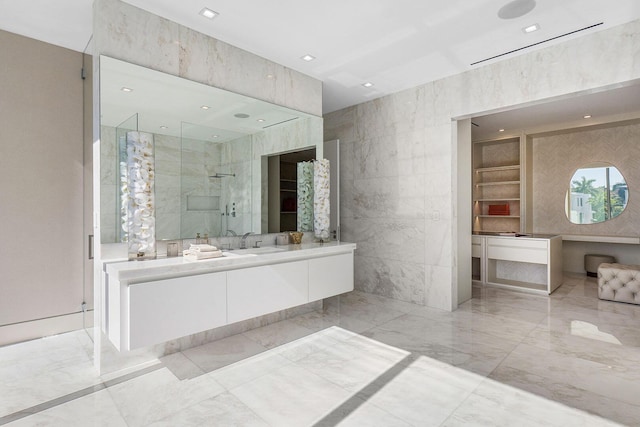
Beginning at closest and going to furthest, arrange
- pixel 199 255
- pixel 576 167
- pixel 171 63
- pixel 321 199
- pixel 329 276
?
pixel 199 255 < pixel 171 63 < pixel 329 276 < pixel 321 199 < pixel 576 167

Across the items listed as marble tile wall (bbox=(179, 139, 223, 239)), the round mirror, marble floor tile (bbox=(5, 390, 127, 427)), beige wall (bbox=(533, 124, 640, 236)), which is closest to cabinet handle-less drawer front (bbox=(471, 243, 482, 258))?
beige wall (bbox=(533, 124, 640, 236))

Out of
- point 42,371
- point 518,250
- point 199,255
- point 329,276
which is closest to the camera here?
point 42,371

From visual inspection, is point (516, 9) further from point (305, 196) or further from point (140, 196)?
point (140, 196)

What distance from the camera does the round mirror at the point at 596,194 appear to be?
5.75 m

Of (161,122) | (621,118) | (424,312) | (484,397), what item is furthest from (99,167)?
(621,118)

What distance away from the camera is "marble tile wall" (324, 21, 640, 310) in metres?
3.12

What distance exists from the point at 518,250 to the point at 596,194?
2306 mm

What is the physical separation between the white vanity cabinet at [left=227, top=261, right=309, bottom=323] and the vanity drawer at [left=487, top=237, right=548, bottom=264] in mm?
3375

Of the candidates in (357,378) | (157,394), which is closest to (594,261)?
(357,378)

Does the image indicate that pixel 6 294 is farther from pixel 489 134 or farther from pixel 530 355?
pixel 489 134

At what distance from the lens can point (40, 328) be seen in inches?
125

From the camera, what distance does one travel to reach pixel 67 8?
258 cm

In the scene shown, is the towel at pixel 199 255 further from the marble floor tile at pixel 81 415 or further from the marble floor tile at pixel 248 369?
the marble floor tile at pixel 81 415

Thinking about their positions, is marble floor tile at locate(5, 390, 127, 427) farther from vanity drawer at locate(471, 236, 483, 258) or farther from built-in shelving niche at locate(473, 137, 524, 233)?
built-in shelving niche at locate(473, 137, 524, 233)
